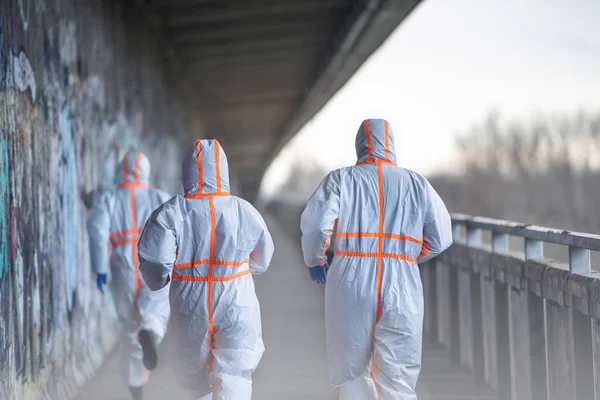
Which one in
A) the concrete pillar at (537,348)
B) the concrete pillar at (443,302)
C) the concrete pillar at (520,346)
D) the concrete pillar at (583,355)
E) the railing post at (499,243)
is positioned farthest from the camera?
the concrete pillar at (443,302)

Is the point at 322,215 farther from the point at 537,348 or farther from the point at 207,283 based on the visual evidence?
the point at 537,348

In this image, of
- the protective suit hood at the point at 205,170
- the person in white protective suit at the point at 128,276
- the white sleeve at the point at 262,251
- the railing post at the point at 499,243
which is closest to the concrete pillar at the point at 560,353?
the railing post at the point at 499,243

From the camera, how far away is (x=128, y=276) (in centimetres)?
707

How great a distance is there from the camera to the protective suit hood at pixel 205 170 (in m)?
5.24

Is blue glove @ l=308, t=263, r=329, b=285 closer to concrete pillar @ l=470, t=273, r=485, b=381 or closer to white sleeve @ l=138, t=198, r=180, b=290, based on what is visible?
white sleeve @ l=138, t=198, r=180, b=290

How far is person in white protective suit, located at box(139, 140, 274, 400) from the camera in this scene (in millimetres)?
5082

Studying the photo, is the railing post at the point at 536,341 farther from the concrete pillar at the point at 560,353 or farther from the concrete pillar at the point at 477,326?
the concrete pillar at the point at 477,326

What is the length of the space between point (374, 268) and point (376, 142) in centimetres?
79

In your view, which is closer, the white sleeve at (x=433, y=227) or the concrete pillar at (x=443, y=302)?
the white sleeve at (x=433, y=227)

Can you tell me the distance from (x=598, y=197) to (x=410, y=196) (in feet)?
151

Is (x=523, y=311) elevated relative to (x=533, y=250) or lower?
lower

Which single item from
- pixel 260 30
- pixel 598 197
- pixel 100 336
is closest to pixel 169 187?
pixel 260 30

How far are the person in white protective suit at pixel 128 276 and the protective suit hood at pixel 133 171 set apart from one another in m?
0.11

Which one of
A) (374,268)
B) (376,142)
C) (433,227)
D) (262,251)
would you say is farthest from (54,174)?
(433,227)
